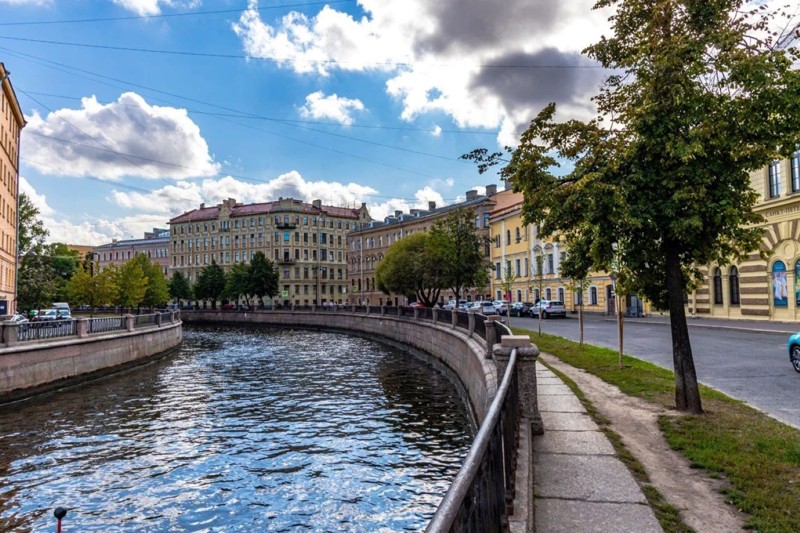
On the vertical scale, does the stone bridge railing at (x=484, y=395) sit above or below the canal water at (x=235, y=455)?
above

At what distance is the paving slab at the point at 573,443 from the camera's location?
6621 millimetres

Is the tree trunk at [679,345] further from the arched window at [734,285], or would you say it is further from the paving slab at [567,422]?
the arched window at [734,285]

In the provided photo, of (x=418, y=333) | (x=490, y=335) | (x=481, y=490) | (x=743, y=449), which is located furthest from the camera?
(x=418, y=333)

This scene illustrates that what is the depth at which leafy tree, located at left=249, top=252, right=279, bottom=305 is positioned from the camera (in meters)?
82.9

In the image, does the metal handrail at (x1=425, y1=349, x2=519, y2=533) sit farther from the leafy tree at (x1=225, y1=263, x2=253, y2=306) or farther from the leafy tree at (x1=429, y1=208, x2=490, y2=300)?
the leafy tree at (x1=225, y1=263, x2=253, y2=306)

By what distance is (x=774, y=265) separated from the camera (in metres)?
28.6

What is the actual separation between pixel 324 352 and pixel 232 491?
77.0 ft

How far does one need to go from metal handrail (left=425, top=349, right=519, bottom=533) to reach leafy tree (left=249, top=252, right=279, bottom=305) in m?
81.2

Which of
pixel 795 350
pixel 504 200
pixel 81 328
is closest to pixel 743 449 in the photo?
pixel 795 350

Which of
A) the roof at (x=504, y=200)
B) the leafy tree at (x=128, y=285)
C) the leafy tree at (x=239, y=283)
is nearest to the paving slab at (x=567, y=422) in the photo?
the leafy tree at (x=128, y=285)

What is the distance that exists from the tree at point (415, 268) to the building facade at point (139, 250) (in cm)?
7524

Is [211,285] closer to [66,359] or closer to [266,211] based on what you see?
[266,211]

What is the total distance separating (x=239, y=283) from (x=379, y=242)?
22.1 metres

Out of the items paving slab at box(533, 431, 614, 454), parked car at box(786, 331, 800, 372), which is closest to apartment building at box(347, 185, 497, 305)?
A: parked car at box(786, 331, 800, 372)
